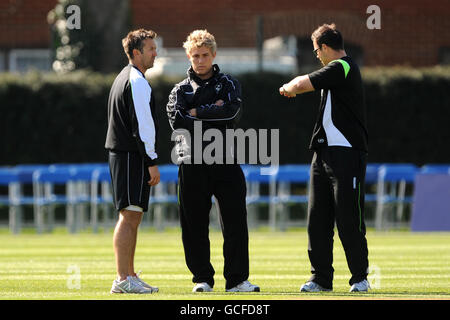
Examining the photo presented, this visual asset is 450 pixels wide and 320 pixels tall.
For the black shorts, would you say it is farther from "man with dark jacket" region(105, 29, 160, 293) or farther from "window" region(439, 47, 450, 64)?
"window" region(439, 47, 450, 64)

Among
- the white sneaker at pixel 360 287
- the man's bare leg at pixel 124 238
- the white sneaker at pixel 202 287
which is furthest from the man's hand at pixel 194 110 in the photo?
the white sneaker at pixel 360 287

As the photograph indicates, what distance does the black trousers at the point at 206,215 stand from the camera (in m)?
9.78

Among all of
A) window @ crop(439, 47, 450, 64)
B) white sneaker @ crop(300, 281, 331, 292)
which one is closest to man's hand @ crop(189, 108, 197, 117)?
white sneaker @ crop(300, 281, 331, 292)

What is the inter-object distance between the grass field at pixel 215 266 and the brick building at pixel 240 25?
35.6ft

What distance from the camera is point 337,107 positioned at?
32.4 feet

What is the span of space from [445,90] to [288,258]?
1164cm

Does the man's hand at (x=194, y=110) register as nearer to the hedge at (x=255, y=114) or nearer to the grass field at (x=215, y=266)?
the grass field at (x=215, y=266)

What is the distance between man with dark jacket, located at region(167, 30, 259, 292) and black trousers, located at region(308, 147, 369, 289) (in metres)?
0.63

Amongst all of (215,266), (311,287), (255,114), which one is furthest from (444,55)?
(311,287)

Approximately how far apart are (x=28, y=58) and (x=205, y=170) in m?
21.8

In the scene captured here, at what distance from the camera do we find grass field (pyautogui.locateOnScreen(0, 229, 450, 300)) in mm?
9617

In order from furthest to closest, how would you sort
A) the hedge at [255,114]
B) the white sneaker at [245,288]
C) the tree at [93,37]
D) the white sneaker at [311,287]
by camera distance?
the tree at [93,37]
the hedge at [255,114]
the white sneaker at [311,287]
the white sneaker at [245,288]

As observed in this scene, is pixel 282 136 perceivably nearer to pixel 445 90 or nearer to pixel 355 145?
pixel 445 90
